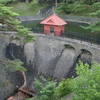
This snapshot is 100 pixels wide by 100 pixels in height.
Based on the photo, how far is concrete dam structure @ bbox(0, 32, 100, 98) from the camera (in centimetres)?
1839

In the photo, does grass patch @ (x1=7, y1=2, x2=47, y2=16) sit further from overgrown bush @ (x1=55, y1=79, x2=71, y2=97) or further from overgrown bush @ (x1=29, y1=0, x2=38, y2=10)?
overgrown bush @ (x1=55, y1=79, x2=71, y2=97)

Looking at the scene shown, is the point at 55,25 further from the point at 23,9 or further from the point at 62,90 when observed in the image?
the point at 23,9

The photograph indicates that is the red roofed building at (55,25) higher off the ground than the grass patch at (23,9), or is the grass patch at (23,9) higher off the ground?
the grass patch at (23,9)

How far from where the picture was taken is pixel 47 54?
2161 cm

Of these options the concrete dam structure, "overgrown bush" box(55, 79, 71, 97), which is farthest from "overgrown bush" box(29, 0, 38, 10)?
"overgrown bush" box(55, 79, 71, 97)

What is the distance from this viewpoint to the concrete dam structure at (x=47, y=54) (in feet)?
60.3

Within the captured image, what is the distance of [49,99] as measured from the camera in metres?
11.5

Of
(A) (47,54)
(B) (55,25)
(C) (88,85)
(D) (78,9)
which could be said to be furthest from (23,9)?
(C) (88,85)

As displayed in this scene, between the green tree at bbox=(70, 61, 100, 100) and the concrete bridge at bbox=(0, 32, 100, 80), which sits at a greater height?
the green tree at bbox=(70, 61, 100, 100)

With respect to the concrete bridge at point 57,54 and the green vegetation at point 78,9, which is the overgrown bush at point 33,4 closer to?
the green vegetation at point 78,9

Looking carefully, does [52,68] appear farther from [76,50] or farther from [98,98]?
[98,98]

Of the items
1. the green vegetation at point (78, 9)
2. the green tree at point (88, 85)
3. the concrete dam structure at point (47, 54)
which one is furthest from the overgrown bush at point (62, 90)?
the green vegetation at point (78, 9)

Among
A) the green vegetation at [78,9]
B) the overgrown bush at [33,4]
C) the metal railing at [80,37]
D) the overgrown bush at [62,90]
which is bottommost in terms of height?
the overgrown bush at [62,90]

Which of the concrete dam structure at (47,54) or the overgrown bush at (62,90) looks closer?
the overgrown bush at (62,90)
